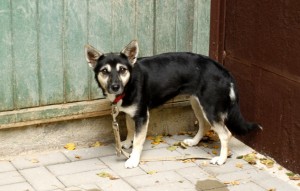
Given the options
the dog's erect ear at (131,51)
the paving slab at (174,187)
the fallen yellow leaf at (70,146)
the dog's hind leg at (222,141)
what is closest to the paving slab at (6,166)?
the fallen yellow leaf at (70,146)

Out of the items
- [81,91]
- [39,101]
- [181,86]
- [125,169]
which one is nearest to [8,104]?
[39,101]

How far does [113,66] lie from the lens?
5766mm

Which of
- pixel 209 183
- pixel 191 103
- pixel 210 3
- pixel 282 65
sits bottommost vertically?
pixel 209 183

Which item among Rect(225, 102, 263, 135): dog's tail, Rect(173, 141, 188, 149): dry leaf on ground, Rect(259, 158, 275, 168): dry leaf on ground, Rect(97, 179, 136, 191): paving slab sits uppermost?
Rect(225, 102, 263, 135): dog's tail

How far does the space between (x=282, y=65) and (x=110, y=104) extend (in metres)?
1.76

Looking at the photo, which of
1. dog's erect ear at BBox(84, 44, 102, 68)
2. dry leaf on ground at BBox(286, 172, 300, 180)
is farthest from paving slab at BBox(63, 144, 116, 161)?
dry leaf on ground at BBox(286, 172, 300, 180)

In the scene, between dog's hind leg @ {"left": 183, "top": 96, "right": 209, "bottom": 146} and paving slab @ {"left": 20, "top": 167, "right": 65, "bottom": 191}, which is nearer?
paving slab @ {"left": 20, "top": 167, "right": 65, "bottom": 191}

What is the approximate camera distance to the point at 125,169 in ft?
19.7

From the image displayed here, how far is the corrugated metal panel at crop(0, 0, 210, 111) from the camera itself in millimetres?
5910

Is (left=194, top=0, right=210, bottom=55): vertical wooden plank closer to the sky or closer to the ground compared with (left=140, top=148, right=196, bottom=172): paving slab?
closer to the sky

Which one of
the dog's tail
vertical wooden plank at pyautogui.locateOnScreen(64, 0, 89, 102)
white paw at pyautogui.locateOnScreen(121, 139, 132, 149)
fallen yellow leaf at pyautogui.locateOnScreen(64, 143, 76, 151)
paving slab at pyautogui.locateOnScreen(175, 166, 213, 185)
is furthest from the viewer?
white paw at pyautogui.locateOnScreen(121, 139, 132, 149)

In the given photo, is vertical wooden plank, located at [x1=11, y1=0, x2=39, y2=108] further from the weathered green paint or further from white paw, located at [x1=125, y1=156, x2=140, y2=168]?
white paw, located at [x1=125, y1=156, x2=140, y2=168]

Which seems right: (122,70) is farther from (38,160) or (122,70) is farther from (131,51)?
(38,160)

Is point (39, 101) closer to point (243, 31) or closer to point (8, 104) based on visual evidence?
point (8, 104)
